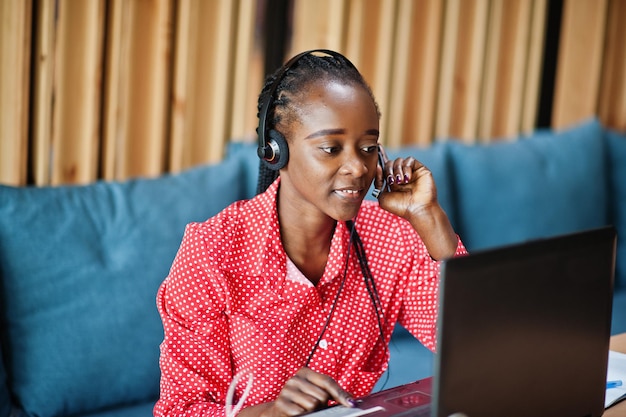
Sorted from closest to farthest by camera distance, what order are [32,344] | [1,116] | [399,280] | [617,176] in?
[399,280], [32,344], [1,116], [617,176]

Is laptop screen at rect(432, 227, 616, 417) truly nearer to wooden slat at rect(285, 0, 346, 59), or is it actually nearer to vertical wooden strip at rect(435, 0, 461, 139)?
wooden slat at rect(285, 0, 346, 59)

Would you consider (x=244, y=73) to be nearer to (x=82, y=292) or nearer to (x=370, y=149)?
(x=82, y=292)

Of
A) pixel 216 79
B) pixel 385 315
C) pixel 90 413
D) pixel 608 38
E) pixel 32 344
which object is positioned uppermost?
pixel 608 38

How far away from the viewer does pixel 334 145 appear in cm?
136

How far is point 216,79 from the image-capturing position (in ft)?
7.66

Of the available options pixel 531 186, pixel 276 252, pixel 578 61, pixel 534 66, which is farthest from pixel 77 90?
pixel 578 61

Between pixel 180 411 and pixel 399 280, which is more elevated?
pixel 399 280

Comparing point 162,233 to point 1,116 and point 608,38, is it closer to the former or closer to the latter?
point 1,116

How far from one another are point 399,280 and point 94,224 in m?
0.73

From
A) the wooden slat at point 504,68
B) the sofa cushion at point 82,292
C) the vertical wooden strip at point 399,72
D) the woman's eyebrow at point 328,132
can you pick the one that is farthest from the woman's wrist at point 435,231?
the wooden slat at point 504,68

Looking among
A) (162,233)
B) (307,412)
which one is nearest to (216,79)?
(162,233)

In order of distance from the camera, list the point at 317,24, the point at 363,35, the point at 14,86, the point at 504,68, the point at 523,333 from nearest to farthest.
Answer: the point at 523,333 < the point at 14,86 < the point at 317,24 < the point at 363,35 < the point at 504,68

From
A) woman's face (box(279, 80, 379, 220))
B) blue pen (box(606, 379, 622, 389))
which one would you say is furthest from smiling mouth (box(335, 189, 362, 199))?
blue pen (box(606, 379, 622, 389))

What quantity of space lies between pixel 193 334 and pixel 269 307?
0.50ft
